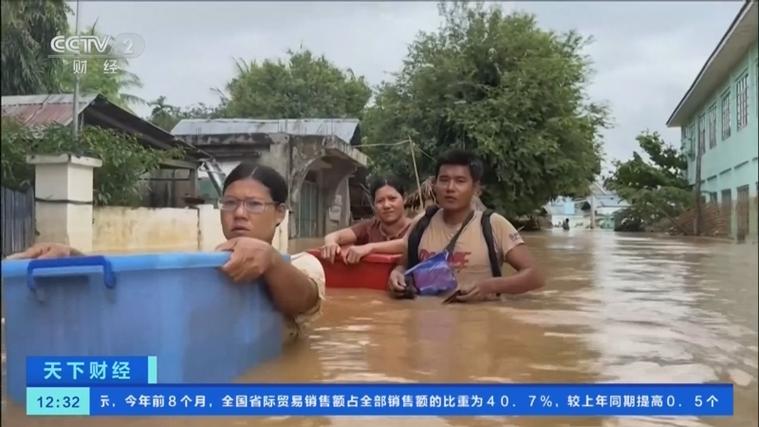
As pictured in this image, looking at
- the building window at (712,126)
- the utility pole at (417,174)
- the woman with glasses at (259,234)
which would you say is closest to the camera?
the building window at (712,126)

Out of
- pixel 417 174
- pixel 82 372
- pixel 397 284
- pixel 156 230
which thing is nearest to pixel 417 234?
pixel 397 284

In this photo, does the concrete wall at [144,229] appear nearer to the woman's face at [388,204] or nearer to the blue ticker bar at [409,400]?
the blue ticker bar at [409,400]

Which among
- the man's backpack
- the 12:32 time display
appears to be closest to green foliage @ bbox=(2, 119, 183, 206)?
the 12:32 time display

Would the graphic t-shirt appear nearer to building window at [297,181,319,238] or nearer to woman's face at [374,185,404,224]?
woman's face at [374,185,404,224]

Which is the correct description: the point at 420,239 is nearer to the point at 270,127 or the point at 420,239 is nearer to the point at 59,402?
the point at 270,127

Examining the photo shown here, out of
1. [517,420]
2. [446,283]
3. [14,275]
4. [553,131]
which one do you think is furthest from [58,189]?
[446,283]

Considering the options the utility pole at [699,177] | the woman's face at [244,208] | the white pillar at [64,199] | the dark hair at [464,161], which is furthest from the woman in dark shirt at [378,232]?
the white pillar at [64,199]
